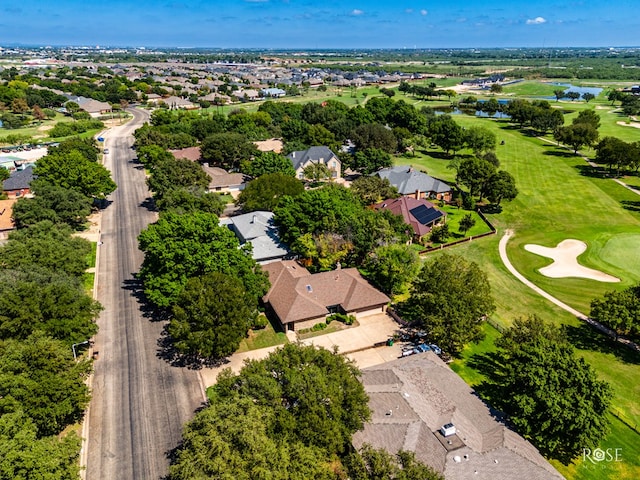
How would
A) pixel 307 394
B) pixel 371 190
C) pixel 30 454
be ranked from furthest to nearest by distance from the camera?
pixel 371 190, pixel 307 394, pixel 30 454

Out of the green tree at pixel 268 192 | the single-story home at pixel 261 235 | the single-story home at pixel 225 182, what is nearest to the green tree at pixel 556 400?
the single-story home at pixel 261 235

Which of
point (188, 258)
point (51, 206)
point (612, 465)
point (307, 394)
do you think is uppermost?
point (188, 258)

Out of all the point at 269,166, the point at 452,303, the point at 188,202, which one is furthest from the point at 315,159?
the point at 452,303

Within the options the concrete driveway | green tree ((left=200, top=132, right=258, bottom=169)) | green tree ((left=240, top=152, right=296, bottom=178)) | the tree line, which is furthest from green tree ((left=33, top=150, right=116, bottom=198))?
the concrete driveway

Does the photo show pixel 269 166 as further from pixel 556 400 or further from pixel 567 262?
pixel 556 400

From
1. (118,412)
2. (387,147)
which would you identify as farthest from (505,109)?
(118,412)

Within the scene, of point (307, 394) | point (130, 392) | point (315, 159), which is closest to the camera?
point (307, 394)

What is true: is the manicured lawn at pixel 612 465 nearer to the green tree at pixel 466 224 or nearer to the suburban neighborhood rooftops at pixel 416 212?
the suburban neighborhood rooftops at pixel 416 212

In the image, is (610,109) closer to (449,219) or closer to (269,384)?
(449,219)
